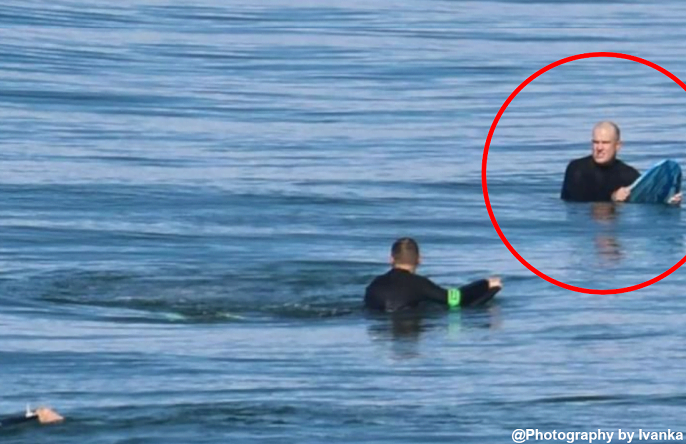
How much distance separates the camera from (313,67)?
145ft

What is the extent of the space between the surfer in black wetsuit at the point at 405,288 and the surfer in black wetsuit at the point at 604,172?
90.8 inches

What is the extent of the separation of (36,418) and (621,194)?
29.4 feet

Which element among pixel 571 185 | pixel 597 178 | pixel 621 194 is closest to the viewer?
pixel 597 178

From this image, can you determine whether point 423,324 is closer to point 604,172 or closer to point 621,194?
point 604,172

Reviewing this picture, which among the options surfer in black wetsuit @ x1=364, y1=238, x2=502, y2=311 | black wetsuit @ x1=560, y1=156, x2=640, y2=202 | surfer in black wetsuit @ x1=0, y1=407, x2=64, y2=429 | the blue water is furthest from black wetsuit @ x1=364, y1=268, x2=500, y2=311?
surfer in black wetsuit @ x1=0, y1=407, x2=64, y2=429

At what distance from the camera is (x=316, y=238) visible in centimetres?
2608

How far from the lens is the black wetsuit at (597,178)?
23625mm

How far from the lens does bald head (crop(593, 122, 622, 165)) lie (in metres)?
22.8

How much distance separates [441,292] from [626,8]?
39256mm

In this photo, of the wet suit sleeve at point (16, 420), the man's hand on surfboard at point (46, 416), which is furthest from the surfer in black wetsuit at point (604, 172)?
the wet suit sleeve at point (16, 420)

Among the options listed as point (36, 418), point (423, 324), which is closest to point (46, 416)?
point (36, 418)

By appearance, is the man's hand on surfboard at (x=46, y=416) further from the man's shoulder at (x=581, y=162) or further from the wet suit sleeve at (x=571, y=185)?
the wet suit sleeve at (x=571, y=185)

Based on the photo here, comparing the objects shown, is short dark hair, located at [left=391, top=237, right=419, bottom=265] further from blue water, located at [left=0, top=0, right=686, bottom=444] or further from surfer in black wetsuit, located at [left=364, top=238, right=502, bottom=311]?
blue water, located at [left=0, top=0, right=686, bottom=444]

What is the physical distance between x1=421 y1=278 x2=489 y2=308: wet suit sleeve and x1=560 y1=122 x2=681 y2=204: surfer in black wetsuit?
2.08 meters
